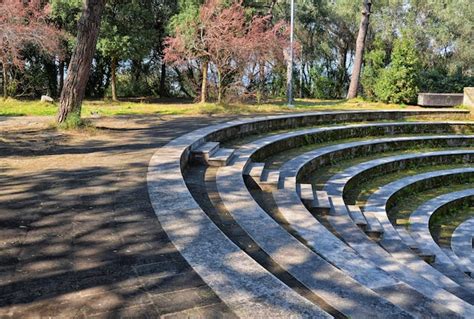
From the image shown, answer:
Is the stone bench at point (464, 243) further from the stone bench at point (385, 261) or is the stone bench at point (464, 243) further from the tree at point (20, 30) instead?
the tree at point (20, 30)

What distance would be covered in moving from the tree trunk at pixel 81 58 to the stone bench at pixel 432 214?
21.3 ft

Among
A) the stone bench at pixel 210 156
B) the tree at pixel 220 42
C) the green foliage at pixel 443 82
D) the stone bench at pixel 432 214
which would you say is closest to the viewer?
the stone bench at pixel 432 214

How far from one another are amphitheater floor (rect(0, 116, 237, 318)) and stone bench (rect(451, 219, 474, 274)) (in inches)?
181

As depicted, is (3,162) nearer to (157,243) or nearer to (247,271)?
(157,243)

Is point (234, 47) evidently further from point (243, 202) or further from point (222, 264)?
point (222, 264)

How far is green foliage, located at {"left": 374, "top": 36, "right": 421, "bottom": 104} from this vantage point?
51.1ft

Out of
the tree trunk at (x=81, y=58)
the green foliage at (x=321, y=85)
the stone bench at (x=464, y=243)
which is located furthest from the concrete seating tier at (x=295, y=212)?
the green foliage at (x=321, y=85)

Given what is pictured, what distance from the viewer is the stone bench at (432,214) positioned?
19.0 feet

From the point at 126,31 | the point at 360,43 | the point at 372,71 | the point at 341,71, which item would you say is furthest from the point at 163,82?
the point at 341,71

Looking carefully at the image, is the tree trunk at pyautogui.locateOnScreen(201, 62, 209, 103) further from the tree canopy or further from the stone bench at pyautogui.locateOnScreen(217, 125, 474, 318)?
the stone bench at pyautogui.locateOnScreen(217, 125, 474, 318)

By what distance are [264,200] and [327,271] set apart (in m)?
2.33

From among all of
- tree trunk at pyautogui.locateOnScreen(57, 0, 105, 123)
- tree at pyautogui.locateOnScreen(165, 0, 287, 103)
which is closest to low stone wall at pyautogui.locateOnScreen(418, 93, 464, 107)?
tree at pyautogui.locateOnScreen(165, 0, 287, 103)

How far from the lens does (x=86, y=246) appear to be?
123 inches

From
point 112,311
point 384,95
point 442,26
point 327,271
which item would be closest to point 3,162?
point 112,311
